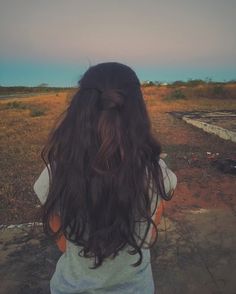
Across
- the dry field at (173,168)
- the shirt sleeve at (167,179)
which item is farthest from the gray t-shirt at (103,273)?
the dry field at (173,168)

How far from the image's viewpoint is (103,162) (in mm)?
1364

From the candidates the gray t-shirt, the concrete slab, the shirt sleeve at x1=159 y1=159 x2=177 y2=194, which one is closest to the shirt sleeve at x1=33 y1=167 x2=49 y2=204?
the gray t-shirt

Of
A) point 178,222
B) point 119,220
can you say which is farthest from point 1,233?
point 119,220

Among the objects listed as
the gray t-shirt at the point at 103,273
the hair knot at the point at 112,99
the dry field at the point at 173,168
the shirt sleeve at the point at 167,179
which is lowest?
the dry field at the point at 173,168

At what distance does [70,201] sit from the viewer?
140 cm

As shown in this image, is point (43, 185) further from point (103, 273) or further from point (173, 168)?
point (173, 168)

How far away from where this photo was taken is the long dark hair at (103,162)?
1.37 metres

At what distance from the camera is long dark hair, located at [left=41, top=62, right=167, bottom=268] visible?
4.49ft

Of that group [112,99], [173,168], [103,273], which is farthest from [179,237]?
[173,168]

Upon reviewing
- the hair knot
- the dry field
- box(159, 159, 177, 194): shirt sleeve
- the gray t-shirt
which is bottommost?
the dry field

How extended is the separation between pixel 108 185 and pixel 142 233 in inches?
11.5

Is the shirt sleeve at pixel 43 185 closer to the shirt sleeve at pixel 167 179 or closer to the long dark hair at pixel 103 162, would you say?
the long dark hair at pixel 103 162

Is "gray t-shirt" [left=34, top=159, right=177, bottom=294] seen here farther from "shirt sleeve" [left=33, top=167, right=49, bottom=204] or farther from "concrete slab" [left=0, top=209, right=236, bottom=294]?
"concrete slab" [left=0, top=209, right=236, bottom=294]

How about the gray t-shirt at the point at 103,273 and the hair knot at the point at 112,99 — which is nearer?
the hair knot at the point at 112,99
